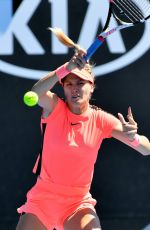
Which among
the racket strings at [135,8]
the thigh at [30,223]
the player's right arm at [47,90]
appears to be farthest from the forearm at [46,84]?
the thigh at [30,223]

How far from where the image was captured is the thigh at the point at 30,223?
10.7ft

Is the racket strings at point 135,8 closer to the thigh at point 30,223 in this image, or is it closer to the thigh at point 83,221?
the thigh at point 83,221

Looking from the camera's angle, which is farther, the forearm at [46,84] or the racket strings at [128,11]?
the racket strings at [128,11]

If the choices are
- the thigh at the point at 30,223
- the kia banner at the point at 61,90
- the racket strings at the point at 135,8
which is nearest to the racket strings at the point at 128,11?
→ the racket strings at the point at 135,8

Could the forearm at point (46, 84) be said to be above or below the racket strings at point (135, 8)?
below

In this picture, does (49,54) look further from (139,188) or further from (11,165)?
(139,188)

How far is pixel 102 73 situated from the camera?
427 cm

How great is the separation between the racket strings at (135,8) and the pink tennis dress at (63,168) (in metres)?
0.65

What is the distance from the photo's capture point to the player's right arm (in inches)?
127

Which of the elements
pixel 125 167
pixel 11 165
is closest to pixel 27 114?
pixel 11 165

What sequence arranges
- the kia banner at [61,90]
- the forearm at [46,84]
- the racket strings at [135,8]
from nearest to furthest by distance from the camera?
the forearm at [46,84]
the racket strings at [135,8]
the kia banner at [61,90]

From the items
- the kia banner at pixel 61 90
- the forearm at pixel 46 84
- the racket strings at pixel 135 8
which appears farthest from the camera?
the kia banner at pixel 61 90

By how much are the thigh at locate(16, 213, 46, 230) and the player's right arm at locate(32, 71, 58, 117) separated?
1.99 feet

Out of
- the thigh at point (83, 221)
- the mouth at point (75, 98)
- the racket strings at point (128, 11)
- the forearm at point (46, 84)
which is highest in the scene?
the racket strings at point (128, 11)
